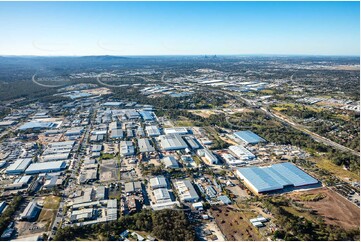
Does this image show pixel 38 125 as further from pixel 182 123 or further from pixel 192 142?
pixel 192 142

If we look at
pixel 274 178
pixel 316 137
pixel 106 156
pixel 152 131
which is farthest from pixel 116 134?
pixel 316 137

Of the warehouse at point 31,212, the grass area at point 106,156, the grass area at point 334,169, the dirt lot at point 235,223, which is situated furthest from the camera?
the grass area at point 106,156

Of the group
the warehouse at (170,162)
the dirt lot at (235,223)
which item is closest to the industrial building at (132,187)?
the warehouse at (170,162)

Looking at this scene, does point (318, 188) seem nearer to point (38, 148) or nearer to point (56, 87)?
point (38, 148)

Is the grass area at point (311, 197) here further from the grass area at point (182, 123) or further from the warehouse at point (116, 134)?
the warehouse at point (116, 134)

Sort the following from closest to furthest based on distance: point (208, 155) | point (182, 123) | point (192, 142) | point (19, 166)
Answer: point (19, 166) < point (208, 155) < point (192, 142) < point (182, 123)

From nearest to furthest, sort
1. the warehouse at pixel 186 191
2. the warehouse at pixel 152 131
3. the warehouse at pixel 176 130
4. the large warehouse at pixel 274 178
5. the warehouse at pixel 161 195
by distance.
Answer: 1. the warehouse at pixel 161 195
2. the warehouse at pixel 186 191
3. the large warehouse at pixel 274 178
4. the warehouse at pixel 152 131
5. the warehouse at pixel 176 130
